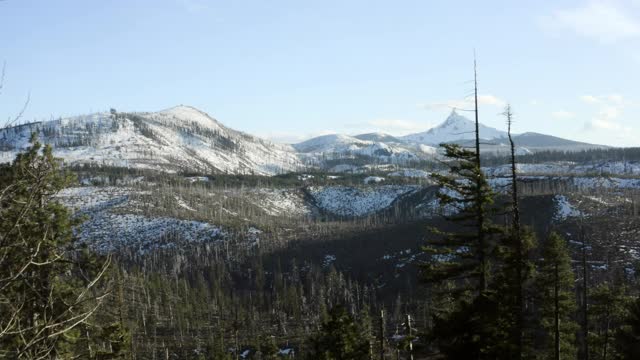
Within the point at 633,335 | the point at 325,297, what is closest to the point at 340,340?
the point at 633,335

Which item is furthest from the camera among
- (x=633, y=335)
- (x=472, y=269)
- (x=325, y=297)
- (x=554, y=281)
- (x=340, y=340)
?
(x=325, y=297)

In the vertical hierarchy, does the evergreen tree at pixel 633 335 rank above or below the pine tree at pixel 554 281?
below

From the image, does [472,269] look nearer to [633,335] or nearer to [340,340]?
[633,335]

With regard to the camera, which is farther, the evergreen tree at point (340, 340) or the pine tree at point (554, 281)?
the evergreen tree at point (340, 340)

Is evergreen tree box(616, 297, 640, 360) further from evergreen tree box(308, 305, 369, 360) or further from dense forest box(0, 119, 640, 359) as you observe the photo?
evergreen tree box(308, 305, 369, 360)

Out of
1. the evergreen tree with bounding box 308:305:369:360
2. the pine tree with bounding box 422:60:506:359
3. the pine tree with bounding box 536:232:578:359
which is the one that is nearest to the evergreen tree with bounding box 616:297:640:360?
the pine tree with bounding box 536:232:578:359

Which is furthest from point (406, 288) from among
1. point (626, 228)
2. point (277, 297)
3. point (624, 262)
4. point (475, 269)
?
point (475, 269)

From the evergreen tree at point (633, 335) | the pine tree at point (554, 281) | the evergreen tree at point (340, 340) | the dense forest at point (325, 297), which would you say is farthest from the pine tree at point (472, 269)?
the evergreen tree at point (340, 340)

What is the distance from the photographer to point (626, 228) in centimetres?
16400

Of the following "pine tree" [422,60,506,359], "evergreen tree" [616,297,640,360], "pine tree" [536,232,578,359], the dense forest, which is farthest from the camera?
"evergreen tree" [616,297,640,360]

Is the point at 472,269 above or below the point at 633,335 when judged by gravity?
above

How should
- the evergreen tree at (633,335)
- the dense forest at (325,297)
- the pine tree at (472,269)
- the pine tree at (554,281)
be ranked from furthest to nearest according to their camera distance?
the evergreen tree at (633,335) → the pine tree at (554,281) → the pine tree at (472,269) → the dense forest at (325,297)

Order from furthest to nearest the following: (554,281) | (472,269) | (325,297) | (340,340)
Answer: (325,297) → (340,340) → (554,281) → (472,269)

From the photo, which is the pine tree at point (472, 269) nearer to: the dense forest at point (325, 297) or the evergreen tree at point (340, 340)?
the dense forest at point (325, 297)
